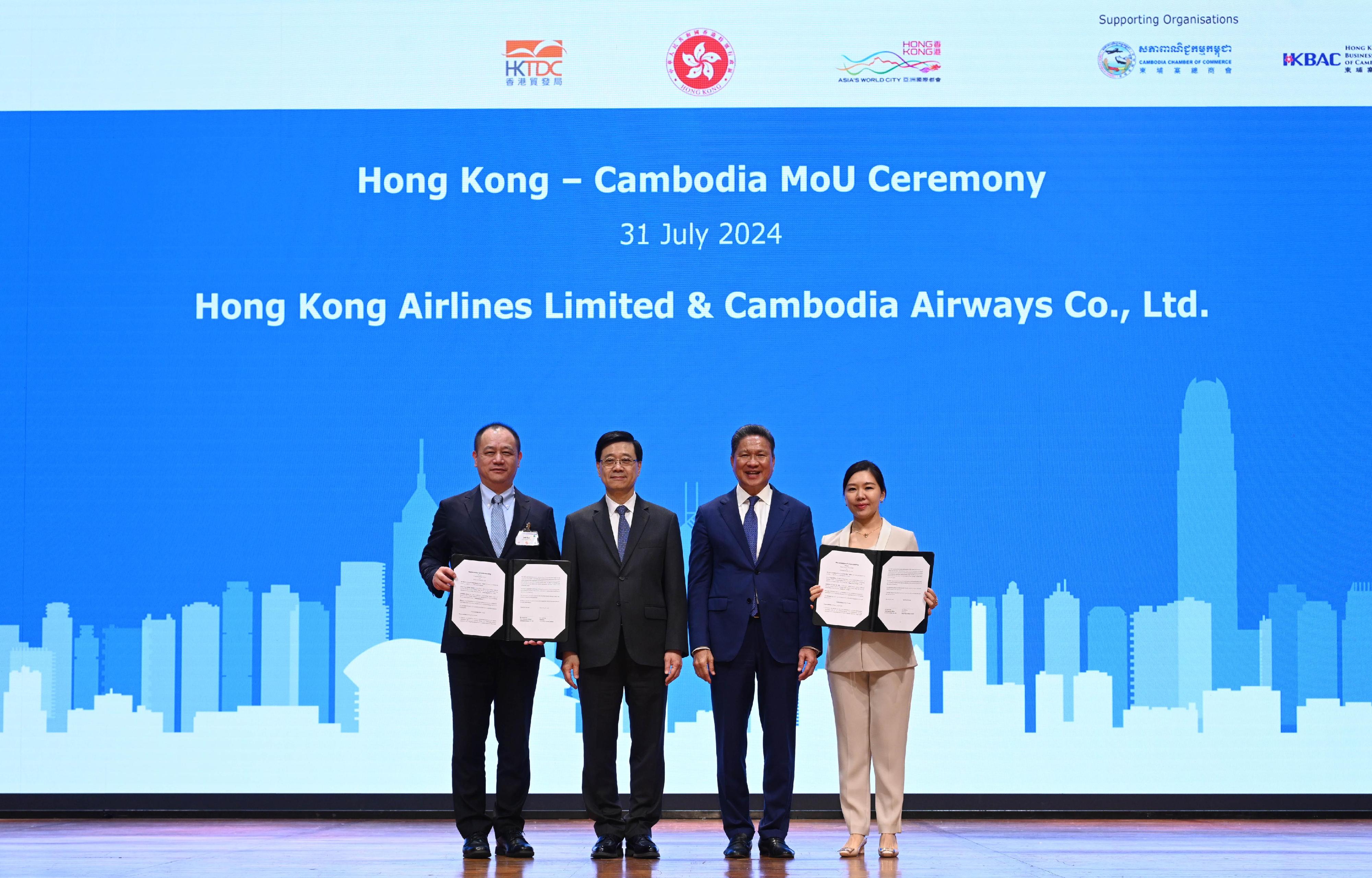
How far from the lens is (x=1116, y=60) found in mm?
5281

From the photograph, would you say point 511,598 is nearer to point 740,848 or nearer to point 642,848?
point 642,848

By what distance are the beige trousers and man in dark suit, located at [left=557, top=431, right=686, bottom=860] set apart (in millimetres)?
569

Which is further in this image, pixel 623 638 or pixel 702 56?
Answer: pixel 702 56

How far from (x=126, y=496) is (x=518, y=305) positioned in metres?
1.78

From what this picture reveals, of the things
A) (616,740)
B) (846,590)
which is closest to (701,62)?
(846,590)

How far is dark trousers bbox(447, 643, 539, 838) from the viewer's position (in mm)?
3994

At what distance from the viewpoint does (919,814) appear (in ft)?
16.8

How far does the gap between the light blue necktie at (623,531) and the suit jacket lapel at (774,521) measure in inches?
14.2

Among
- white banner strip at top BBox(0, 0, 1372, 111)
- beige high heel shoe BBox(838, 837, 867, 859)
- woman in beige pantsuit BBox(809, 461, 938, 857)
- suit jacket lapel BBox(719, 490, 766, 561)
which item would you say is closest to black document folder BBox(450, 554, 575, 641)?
suit jacket lapel BBox(719, 490, 766, 561)

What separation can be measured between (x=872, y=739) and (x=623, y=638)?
870 mm

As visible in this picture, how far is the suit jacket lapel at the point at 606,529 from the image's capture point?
398cm

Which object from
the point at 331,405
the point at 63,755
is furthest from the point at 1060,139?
the point at 63,755

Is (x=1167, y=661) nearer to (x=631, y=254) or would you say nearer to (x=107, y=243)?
(x=631, y=254)

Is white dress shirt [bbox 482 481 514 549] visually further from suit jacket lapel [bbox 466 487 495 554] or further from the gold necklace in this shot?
the gold necklace
